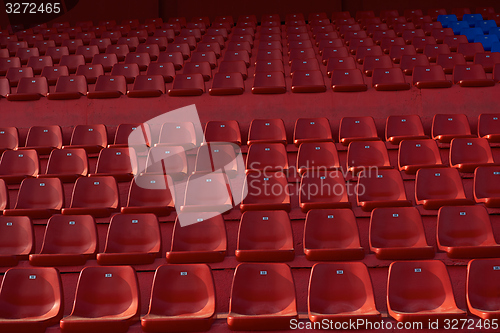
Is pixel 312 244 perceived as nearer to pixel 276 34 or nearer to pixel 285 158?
pixel 285 158

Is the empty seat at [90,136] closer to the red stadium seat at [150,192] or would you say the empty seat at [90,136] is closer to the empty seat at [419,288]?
the red stadium seat at [150,192]

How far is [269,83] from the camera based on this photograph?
3.32 metres

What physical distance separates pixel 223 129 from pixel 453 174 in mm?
1302

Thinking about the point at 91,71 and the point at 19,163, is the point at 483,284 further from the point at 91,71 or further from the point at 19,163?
the point at 91,71

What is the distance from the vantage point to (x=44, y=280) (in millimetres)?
1729

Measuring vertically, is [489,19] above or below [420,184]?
above

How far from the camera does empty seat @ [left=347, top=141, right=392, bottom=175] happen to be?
2531 millimetres

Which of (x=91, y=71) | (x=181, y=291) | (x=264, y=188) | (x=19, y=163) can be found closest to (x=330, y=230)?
(x=264, y=188)

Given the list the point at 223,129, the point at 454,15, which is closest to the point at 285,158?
the point at 223,129

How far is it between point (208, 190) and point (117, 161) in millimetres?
610

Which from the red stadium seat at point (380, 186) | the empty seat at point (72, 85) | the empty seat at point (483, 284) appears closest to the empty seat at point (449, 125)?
the red stadium seat at point (380, 186)

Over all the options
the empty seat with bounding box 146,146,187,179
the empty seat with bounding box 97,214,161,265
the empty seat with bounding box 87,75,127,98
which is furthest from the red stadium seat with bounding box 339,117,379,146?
the empty seat with bounding box 87,75,127,98

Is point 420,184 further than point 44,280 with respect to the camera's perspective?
Yes

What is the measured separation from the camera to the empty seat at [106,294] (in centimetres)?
169
